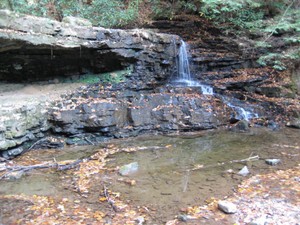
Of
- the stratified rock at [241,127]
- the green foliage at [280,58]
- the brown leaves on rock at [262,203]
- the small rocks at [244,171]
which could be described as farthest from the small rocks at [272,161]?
the green foliage at [280,58]

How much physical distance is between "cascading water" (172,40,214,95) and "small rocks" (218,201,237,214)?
22.2ft

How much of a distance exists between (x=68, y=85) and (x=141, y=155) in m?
3.88

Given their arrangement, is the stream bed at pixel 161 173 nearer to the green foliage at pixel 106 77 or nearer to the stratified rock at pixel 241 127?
the stratified rock at pixel 241 127

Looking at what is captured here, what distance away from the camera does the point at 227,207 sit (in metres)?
4.11

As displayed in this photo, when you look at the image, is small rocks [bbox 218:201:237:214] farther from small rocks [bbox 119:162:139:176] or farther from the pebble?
small rocks [bbox 119:162:139:176]

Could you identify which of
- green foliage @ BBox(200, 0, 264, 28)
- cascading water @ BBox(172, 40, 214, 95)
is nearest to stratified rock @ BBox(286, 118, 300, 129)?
cascading water @ BBox(172, 40, 214, 95)

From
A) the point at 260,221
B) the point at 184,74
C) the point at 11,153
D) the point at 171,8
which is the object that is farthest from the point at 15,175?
the point at 171,8

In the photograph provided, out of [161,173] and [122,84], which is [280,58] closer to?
[122,84]

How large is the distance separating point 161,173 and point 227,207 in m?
1.88

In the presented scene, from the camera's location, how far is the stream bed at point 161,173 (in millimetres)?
4434

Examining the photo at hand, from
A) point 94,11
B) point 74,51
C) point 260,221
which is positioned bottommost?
point 260,221

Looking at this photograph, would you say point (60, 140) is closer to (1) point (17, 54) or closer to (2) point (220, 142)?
(1) point (17, 54)

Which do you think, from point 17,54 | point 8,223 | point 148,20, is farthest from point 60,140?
point 148,20

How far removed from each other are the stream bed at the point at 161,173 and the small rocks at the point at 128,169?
7 cm
